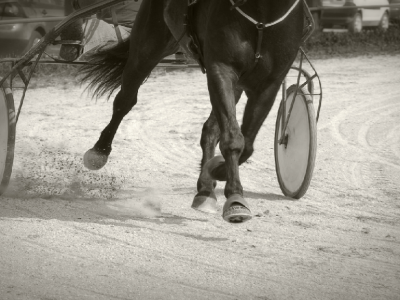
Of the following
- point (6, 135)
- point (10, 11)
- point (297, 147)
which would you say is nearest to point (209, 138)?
point (297, 147)

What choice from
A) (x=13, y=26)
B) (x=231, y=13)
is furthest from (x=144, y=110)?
(x=231, y=13)

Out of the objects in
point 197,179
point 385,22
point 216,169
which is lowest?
point 385,22

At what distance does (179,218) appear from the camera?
195 inches

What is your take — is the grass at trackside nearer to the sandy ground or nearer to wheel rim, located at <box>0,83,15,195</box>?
the sandy ground

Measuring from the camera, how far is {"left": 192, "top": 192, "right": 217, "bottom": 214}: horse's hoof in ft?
15.6

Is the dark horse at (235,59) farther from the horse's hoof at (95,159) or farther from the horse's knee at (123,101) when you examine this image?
the horse's hoof at (95,159)

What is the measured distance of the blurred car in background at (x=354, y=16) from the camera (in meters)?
15.9

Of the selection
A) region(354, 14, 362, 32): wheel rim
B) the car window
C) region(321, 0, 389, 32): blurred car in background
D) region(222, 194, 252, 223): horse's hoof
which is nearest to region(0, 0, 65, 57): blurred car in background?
the car window

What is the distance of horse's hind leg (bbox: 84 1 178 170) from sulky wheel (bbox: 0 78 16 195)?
2.02ft

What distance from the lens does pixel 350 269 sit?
3904 millimetres

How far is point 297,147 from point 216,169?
1.19m

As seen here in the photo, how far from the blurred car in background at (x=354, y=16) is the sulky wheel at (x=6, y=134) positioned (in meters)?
10.8

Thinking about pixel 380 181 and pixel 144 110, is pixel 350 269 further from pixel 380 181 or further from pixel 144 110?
pixel 144 110

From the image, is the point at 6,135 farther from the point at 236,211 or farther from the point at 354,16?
the point at 354,16
